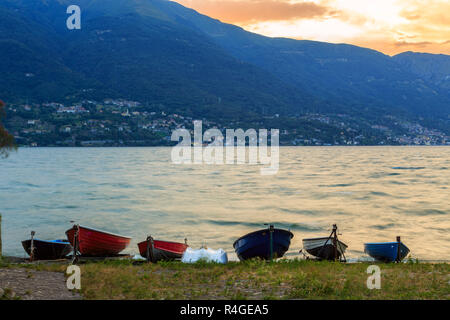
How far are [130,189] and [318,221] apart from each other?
102 feet

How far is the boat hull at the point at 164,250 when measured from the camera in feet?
56.7

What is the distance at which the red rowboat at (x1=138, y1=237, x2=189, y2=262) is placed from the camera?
1708 cm

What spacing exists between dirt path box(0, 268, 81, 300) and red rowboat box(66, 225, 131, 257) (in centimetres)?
401

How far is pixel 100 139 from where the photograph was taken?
19962 centimetres

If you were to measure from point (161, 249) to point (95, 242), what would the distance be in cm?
279

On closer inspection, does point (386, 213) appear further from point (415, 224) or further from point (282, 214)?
point (282, 214)

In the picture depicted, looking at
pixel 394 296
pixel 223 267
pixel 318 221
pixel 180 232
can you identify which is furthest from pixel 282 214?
pixel 394 296

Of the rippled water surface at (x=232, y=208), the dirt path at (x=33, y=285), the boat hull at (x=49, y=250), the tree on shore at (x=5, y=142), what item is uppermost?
the tree on shore at (x=5, y=142)

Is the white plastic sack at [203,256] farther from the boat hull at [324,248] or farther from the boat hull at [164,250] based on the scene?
the boat hull at [324,248]

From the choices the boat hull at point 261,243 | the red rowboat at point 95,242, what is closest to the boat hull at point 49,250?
the red rowboat at point 95,242

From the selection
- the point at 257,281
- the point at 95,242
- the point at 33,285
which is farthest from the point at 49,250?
the point at 257,281

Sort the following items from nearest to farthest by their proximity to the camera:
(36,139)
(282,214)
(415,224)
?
(415,224) → (282,214) → (36,139)

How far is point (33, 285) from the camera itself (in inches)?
440

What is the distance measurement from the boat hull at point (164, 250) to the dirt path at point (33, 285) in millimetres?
4623
